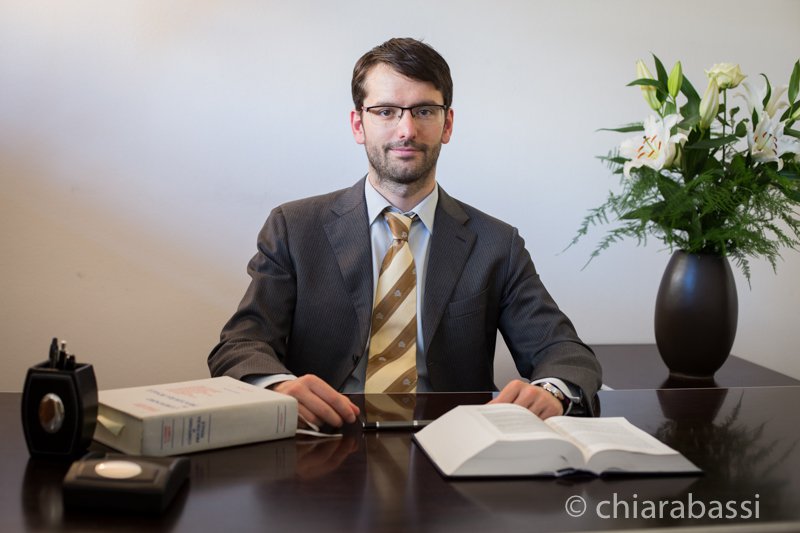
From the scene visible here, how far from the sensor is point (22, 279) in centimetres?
288

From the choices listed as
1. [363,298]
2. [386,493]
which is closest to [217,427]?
[386,493]

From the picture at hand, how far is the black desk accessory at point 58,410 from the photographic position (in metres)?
1.25

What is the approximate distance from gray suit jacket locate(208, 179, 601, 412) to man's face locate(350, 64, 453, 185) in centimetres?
13

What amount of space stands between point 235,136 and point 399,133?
0.88m

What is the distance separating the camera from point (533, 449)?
4.11ft

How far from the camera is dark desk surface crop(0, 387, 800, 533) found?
3.42ft

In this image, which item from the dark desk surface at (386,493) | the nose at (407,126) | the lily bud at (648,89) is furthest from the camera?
the lily bud at (648,89)

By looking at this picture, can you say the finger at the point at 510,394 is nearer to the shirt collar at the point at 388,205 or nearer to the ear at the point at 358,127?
the shirt collar at the point at 388,205

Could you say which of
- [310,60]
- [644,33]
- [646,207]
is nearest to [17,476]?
[646,207]

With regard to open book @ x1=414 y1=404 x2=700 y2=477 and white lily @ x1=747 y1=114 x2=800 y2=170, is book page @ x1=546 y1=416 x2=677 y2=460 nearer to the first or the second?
open book @ x1=414 y1=404 x2=700 y2=477

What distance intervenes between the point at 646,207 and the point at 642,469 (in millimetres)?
1292

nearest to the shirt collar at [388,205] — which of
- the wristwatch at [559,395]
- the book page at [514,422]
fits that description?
the wristwatch at [559,395]

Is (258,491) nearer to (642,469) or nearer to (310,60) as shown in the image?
(642,469)

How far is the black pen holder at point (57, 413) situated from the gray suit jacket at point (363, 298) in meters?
0.84
